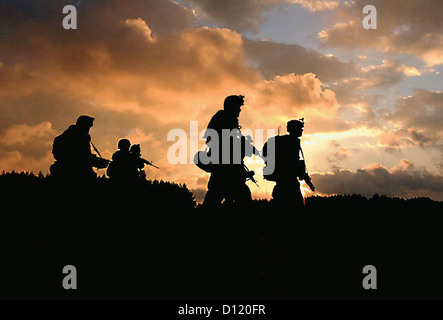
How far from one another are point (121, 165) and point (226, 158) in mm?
5468

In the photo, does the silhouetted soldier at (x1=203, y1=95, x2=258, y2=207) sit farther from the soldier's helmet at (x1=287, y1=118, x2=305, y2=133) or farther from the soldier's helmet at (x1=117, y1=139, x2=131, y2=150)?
the soldier's helmet at (x1=117, y1=139, x2=131, y2=150)

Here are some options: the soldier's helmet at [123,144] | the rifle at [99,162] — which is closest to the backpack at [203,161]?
the rifle at [99,162]

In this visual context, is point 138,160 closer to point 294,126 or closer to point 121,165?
point 121,165

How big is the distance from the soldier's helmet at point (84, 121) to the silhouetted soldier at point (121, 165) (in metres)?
2.77

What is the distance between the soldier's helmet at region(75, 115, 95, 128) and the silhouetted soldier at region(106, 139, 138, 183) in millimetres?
2775

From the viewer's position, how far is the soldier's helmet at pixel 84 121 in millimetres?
9797

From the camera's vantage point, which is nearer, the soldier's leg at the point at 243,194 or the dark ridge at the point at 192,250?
the dark ridge at the point at 192,250

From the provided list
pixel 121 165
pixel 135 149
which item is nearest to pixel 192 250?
pixel 121 165

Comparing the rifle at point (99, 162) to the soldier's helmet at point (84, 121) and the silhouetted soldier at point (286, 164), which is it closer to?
the soldier's helmet at point (84, 121)

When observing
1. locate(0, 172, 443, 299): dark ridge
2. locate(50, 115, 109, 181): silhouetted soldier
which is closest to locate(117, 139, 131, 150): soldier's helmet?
locate(0, 172, 443, 299): dark ridge
